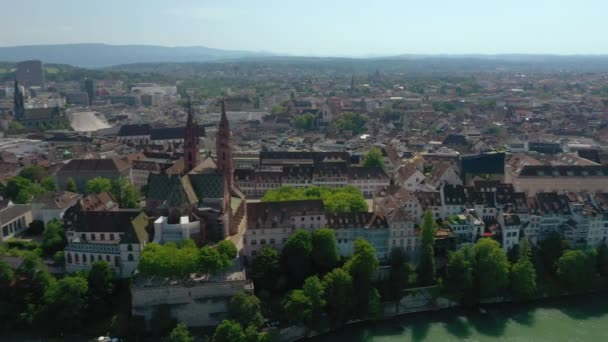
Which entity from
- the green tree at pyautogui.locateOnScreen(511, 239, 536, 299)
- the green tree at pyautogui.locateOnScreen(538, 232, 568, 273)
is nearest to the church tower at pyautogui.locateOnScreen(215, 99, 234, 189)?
the green tree at pyautogui.locateOnScreen(511, 239, 536, 299)

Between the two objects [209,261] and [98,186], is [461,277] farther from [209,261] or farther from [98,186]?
[98,186]

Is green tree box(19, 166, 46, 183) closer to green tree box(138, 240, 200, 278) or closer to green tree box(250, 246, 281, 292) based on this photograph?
green tree box(138, 240, 200, 278)

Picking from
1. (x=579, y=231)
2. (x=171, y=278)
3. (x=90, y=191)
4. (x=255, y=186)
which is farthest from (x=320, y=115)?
(x=171, y=278)

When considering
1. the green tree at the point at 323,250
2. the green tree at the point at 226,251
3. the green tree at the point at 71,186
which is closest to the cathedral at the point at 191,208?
the green tree at the point at 226,251

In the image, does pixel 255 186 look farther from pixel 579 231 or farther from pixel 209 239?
pixel 579 231

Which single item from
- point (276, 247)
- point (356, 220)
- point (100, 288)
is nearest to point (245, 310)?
point (276, 247)
